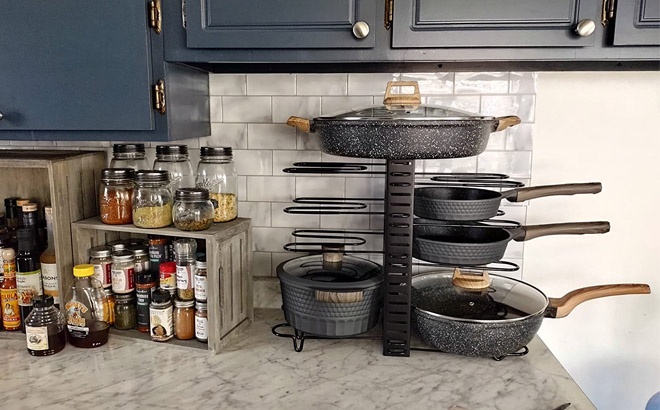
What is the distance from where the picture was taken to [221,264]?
1.34 meters

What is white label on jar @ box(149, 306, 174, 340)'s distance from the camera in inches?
52.7

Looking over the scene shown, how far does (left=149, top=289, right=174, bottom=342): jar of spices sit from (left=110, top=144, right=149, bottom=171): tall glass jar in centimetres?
40

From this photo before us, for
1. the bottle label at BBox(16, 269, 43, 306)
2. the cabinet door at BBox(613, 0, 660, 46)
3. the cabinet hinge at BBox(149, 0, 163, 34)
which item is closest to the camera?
the cabinet door at BBox(613, 0, 660, 46)

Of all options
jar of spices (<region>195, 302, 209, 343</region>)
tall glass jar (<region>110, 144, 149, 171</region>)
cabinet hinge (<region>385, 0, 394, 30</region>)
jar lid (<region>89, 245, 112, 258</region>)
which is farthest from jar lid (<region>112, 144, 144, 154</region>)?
cabinet hinge (<region>385, 0, 394, 30</region>)

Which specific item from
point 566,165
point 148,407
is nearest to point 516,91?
point 566,165

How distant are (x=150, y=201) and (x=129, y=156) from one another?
213 millimetres

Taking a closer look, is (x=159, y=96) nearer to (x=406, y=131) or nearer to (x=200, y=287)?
(x=200, y=287)

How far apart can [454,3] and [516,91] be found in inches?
17.8

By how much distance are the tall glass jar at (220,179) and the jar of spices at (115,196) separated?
→ 19 centimetres

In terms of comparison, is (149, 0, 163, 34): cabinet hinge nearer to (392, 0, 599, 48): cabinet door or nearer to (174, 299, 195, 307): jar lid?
(392, 0, 599, 48): cabinet door

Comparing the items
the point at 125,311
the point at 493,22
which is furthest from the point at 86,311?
the point at 493,22

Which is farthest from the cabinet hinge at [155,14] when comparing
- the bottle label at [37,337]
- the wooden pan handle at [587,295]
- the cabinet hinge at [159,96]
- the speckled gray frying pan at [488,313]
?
the wooden pan handle at [587,295]

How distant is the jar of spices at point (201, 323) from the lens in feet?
4.34

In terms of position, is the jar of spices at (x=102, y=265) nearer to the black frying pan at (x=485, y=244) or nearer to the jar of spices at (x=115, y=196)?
the jar of spices at (x=115, y=196)
